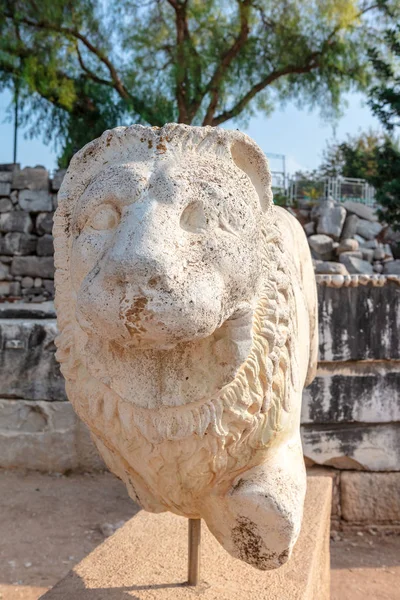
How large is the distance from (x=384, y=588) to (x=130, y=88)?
10.4 metres

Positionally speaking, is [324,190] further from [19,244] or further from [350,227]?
[19,244]

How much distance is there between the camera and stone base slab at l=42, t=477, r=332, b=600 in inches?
62.9

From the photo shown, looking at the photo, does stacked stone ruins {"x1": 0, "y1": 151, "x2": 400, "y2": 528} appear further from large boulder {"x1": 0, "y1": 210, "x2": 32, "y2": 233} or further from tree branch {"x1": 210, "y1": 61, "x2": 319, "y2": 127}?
tree branch {"x1": 210, "y1": 61, "x2": 319, "y2": 127}

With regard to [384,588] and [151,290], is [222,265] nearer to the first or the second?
[151,290]

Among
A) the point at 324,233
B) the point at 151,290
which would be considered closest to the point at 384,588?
the point at 151,290

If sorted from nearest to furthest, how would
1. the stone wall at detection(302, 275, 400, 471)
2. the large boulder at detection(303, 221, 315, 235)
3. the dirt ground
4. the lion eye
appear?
the lion eye → the dirt ground → the stone wall at detection(302, 275, 400, 471) → the large boulder at detection(303, 221, 315, 235)

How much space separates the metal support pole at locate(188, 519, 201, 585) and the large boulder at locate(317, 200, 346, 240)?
921 cm

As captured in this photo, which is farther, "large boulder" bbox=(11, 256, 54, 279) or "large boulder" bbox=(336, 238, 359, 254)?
"large boulder" bbox=(336, 238, 359, 254)

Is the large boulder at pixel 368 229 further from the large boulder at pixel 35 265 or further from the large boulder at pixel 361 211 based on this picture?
the large boulder at pixel 35 265

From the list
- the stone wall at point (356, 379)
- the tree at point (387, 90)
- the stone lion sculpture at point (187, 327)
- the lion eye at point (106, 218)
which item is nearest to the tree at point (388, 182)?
the tree at point (387, 90)

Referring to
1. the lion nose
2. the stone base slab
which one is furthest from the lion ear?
the stone base slab

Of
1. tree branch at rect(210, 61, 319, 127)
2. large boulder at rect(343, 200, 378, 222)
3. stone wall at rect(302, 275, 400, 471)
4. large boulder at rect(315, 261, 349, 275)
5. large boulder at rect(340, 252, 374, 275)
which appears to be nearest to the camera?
stone wall at rect(302, 275, 400, 471)

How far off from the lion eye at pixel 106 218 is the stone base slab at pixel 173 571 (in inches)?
42.3

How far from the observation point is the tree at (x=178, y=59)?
1067cm
